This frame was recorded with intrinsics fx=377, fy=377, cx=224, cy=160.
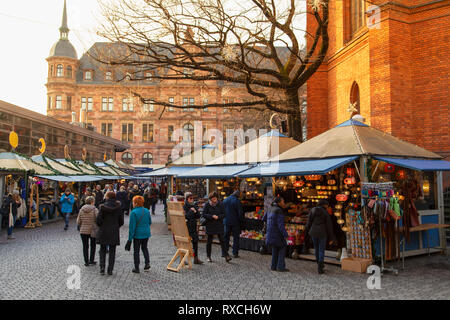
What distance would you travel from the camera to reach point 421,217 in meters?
9.84

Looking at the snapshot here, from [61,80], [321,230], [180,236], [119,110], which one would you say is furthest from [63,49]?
[321,230]

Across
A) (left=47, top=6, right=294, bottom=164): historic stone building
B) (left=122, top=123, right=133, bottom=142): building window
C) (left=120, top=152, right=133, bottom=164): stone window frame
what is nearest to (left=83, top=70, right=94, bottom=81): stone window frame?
(left=47, top=6, right=294, bottom=164): historic stone building

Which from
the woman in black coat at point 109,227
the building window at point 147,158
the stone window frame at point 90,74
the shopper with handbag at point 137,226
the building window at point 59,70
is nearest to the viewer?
the woman in black coat at point 109,227

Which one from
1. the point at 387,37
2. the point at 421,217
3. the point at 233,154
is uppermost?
the point at 387,37

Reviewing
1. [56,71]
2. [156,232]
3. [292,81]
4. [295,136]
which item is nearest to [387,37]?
[292,81]

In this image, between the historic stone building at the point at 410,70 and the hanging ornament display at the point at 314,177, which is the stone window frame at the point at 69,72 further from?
the hanging ornament display at the point at 314,177

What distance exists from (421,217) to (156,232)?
9.16 m

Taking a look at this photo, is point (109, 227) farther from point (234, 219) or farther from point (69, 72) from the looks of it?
point (69, 72)

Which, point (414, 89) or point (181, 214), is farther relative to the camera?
point (414, 89)

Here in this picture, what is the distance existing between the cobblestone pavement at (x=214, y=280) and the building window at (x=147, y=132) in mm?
48727

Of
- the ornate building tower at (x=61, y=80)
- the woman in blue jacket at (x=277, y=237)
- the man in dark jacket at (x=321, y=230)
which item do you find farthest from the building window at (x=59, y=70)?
the man in dark jacket at (x=321, y=230)

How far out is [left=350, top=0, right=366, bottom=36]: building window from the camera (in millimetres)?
15180

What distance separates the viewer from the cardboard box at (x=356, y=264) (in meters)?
7.92

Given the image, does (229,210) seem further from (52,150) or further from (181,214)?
(52,150)
